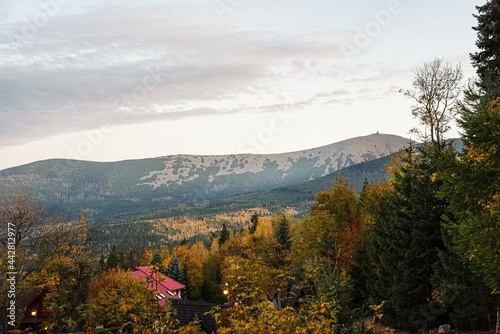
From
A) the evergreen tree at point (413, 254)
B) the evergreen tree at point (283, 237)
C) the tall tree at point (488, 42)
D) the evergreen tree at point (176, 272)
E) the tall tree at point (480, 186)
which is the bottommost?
the evergreen tree at point (176, 272)

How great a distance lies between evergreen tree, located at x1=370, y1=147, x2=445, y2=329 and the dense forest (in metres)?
0.06

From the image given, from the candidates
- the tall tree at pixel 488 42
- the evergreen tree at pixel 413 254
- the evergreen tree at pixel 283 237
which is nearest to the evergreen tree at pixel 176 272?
the evergreen tree at pixel 283 237

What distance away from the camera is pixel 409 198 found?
78.9 ft

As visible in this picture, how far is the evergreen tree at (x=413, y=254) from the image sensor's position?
22203 mm

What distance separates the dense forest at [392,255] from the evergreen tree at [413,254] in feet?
0.21

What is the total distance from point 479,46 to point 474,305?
40.5 feet

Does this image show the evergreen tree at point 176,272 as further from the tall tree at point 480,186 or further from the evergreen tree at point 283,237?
the tall tree at point 480,186

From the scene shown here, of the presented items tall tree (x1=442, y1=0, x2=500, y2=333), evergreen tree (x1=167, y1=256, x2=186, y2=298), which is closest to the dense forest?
tall tree (x1=442, y1=0, x2=500, y2=333)

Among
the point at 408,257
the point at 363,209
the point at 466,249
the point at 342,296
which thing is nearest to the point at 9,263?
the point at 342,296

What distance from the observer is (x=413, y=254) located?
22.4 m

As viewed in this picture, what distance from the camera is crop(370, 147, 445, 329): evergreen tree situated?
72.8 ft

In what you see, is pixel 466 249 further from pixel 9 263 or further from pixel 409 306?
pixel 9 263

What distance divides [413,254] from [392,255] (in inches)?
54.2

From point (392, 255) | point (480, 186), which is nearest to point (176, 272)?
point (392, 255)
